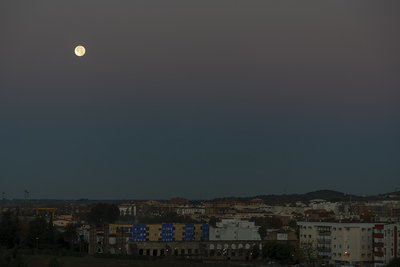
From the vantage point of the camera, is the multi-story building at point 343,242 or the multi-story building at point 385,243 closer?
the multi-story building at point 385,243

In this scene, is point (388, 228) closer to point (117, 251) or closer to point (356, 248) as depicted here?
point (356, 248)

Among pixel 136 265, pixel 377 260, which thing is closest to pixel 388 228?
pixel 377 260

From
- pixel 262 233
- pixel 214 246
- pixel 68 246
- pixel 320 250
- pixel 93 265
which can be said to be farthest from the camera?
pixel 262 233

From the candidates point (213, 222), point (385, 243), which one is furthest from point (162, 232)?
point (385, 243)

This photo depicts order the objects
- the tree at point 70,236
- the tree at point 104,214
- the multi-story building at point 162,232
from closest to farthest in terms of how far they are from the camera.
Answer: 1. the tree at point 70,236
2. the multi-story building at point 162,232
3. the tree at point 104,214

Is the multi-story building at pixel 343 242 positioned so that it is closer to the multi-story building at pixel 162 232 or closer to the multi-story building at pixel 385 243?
the multi-story building at pixel 385 243

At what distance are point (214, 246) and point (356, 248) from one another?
10.3m

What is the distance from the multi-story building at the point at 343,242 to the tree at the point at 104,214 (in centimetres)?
2791

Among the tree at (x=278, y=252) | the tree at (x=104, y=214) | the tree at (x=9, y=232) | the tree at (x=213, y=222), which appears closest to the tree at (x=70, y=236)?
the tree at (x=9, y=232)

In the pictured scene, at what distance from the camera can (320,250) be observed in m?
32.8

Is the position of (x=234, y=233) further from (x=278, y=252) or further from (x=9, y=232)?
(x=9, y=232)

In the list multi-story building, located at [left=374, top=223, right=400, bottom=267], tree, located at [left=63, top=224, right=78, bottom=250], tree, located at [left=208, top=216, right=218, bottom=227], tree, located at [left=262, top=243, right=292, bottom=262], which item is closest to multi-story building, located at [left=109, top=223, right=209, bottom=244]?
tree, located at [left=208, top=216, right=218, bottom=227]

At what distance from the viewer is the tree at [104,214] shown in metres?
58.4

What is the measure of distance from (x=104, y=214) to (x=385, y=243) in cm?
3371
